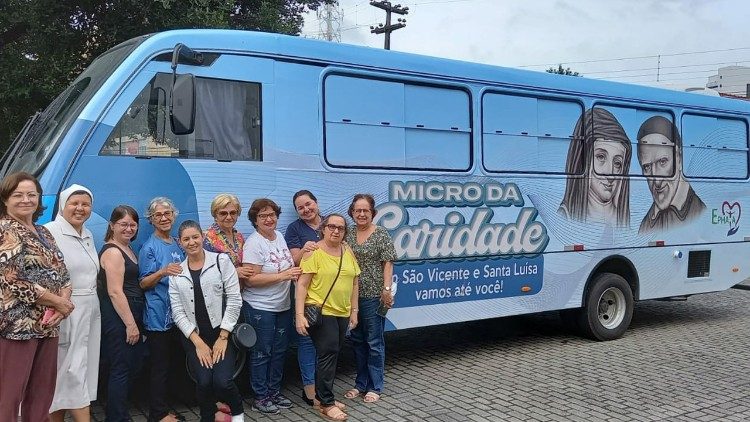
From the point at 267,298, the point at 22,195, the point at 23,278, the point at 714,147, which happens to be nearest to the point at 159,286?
the point at 267,298

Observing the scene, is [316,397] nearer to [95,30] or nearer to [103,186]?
[103,186]

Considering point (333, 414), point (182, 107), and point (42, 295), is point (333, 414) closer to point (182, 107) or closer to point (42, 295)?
point (42, 295)

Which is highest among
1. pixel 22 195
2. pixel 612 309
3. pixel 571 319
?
pixel 22 195

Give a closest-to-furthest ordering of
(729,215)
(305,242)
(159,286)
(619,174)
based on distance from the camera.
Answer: (159,286) < (305,242) < (619,174) < (729,215)

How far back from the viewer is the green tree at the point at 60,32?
9.87 m

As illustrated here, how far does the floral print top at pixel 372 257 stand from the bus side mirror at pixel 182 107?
5.18 ft

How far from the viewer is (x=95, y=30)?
10445 mm

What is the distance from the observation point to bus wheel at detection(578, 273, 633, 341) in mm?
7680

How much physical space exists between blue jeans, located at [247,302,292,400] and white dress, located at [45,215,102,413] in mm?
1233

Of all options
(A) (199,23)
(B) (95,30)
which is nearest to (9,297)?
(A) (199,23)

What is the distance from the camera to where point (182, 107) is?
483cm

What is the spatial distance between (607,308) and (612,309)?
0.07 meters

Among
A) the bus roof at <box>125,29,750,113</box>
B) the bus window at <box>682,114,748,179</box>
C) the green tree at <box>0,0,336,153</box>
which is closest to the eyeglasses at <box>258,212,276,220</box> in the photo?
the bus roof at <box>125,29,750,113</box>

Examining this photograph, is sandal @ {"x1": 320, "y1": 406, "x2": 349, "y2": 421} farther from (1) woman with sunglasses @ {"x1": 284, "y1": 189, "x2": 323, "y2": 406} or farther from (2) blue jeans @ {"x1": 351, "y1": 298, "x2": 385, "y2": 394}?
(2) blue jeans @ {"x1": 351, "y1": 298, "x2": 385, "y2": 394}
